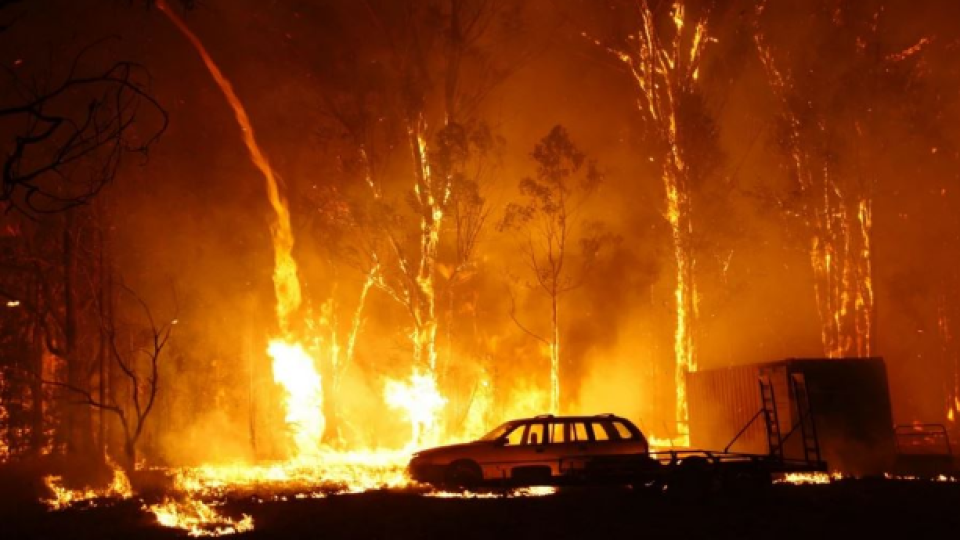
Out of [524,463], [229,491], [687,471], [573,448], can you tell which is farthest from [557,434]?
[229,491]

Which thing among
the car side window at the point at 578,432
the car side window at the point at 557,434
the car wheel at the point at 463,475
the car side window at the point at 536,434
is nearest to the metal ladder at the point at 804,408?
the car side window at the point at 578,432

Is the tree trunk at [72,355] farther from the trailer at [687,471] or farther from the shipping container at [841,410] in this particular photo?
the shipping container at [841,410]

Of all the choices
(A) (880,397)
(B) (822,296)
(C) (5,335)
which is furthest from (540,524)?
(B) (822,296)

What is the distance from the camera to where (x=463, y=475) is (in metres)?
16.9

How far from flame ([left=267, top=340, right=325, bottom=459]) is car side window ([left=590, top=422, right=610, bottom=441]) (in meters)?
14.7

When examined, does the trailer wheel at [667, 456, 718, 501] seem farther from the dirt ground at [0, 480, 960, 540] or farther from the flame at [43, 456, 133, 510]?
the flame at [43, 456, 133, 510]

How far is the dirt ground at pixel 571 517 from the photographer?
11.7 metres

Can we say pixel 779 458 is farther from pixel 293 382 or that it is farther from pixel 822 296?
pixel 822 296

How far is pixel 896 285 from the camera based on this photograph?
1656 inches

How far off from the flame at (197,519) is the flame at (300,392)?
45.2ft

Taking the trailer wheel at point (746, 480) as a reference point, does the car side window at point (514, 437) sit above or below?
above

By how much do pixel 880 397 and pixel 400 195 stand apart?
762 inches

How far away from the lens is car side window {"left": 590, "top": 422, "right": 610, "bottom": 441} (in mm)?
17319

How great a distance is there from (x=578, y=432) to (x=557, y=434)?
3.52ft
